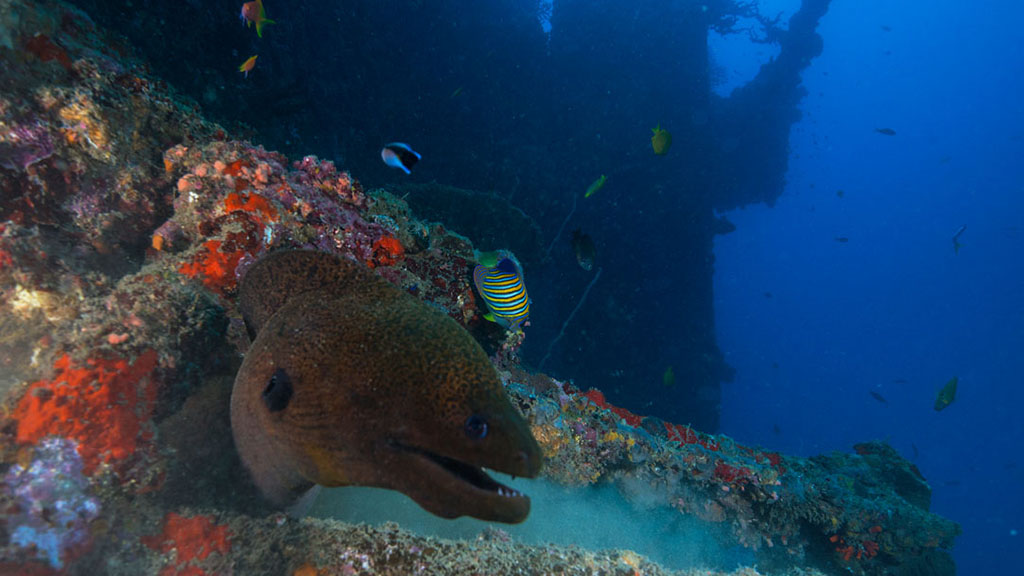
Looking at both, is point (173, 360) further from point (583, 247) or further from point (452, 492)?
point (583, 247)

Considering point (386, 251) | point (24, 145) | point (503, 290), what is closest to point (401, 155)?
point (386, 251)

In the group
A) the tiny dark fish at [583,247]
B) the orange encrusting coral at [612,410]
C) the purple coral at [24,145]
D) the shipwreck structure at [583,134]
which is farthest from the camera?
the shipwreck structure at [583,134]

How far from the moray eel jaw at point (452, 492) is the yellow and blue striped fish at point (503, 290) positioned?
2.37 meters

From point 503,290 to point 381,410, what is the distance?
236 centimetres

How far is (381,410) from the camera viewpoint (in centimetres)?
153

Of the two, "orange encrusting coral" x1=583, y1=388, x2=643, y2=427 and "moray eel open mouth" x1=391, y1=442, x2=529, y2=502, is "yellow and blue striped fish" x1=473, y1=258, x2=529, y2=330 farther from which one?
"moray eel open mouth" x1=391, y1=442, x2=529, y2=502

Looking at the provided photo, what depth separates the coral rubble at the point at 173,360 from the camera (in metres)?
1.79

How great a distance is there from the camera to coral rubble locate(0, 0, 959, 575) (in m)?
1.79

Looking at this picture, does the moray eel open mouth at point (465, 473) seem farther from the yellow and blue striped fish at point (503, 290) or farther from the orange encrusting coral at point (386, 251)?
the orange encrusting coral at point (386, 251)

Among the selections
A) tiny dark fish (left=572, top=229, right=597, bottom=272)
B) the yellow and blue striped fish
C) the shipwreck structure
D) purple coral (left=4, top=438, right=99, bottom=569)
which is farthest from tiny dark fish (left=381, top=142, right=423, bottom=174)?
the shipwreck structure

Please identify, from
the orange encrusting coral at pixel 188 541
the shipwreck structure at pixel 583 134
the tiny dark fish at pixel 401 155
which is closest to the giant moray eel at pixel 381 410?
the orange encrusting coral at pixel 188 541

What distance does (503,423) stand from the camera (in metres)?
1.54

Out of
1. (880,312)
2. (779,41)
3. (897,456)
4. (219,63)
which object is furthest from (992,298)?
(219,63)

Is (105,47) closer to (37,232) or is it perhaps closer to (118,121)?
(118,121)
